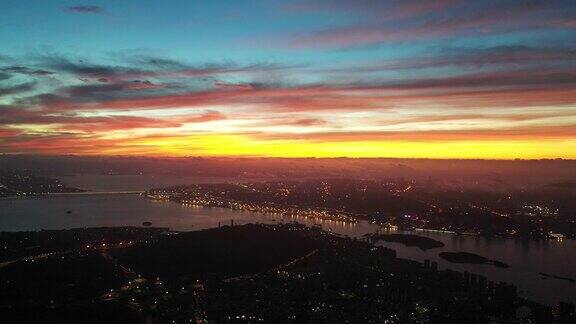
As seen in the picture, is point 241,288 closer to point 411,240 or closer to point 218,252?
point 218,252

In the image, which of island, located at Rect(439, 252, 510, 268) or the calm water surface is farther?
island, located at Rect(439, 252, 510, 268)

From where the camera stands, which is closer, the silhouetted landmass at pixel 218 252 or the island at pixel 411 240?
the silhouetted landmass at pixel 218 252

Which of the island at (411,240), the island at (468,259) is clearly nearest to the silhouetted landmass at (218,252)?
the island at (411,240)

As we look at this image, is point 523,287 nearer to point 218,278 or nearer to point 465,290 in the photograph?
point 465,290

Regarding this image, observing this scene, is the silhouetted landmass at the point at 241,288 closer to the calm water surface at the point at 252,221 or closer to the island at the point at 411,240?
the calm water surface at the point at 252,221

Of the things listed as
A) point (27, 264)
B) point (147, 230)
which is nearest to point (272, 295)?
point (27, 264)

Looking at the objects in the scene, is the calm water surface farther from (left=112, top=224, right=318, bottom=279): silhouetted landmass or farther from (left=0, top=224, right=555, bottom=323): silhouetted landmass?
(left=112, top=224, right=318, bottom=279): silhouetted landmass

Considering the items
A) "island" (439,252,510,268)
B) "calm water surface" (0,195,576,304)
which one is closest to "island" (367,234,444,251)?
"calm water surface" (0,195,576,304)
